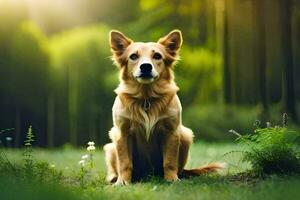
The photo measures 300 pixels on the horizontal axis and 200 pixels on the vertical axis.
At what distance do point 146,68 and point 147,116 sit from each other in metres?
0.39

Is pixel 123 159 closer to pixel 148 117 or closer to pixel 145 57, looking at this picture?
pixel 148 117

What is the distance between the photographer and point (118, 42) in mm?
5938

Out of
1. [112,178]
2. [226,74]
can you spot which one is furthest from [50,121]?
[112,178]

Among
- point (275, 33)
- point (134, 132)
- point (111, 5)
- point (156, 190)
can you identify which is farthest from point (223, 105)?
point (156, 190)

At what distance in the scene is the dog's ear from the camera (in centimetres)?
591

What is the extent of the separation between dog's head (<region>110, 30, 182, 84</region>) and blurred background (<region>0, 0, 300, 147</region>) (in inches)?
140

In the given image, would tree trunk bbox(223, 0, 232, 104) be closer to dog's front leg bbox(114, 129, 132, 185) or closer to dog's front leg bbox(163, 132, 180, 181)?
dog's front leg bbox(163, 132, 180, 181)

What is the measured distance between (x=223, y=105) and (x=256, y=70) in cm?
70

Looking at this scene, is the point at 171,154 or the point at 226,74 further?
the point at 226,74

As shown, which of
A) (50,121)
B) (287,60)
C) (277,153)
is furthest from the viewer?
(287,60)

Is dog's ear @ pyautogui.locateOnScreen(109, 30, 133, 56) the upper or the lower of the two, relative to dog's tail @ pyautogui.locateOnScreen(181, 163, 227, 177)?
upper

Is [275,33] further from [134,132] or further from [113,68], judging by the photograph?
[134,132]

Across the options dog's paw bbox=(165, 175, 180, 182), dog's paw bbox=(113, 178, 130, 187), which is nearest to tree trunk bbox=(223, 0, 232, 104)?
dog's paw bbox=(165, 175, 180, 182)

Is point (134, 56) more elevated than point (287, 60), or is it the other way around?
point (134, 56)
